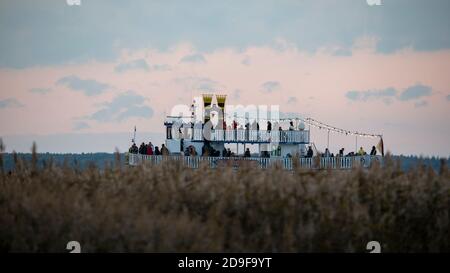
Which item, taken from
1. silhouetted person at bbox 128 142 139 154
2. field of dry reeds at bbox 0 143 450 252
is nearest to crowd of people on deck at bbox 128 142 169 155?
silhouetted person at bbox 128 142 139 154

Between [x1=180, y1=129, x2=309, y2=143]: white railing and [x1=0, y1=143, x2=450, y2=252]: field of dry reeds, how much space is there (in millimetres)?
25810

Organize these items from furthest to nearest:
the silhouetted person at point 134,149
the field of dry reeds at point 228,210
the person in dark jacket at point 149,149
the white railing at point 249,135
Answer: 1. the silhouetted person at point 134,149
2. the person in dark jacket at point 149,149
3. the white railing at point 249,135
4. the field of dry reeds at point 228,210

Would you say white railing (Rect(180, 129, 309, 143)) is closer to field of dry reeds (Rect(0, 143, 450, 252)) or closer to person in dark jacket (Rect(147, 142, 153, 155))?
person in dark jacket (Rect(147, 142, 153, 155))

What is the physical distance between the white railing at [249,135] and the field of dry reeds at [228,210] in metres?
25.8

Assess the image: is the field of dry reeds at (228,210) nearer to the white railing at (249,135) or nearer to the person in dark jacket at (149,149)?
the white railing at (249,135)

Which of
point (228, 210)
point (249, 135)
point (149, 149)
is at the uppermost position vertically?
point (249, 135)

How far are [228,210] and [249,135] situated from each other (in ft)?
97.2

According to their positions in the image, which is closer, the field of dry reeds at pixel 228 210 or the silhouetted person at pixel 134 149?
the field of dry reeds at pixel 228 210

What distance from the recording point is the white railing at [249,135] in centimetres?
5141

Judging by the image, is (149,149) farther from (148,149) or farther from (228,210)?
(228,210)

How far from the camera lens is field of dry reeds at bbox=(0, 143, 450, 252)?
65.8 feet

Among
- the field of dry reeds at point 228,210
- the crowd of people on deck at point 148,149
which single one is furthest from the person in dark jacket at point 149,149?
the field of dry reeds at point 228,210

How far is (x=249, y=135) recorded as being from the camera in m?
51.4

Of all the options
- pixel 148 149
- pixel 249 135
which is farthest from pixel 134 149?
pixel 249 135
